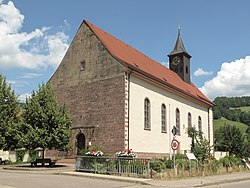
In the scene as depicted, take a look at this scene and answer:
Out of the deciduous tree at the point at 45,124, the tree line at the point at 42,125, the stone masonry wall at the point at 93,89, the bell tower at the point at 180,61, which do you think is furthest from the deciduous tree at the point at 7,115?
the bell tower at the point at 180,61

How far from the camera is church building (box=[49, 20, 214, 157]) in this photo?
80.9ft

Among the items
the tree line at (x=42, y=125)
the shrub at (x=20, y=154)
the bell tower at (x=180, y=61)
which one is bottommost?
the shrub at (x=20, y=154)

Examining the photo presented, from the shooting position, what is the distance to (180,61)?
42438mm

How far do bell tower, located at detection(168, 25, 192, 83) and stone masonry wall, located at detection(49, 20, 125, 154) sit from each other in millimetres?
17993

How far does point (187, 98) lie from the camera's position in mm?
35125

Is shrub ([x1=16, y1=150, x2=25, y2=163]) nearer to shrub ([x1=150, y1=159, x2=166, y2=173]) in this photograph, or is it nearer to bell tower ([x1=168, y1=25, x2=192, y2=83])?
shrub ([x1=150, y1=159, x2=166, y2=173])

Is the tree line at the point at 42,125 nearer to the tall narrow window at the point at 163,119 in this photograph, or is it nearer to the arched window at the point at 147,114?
the arched window at the point at 147,114

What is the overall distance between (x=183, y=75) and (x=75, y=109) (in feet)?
63.1

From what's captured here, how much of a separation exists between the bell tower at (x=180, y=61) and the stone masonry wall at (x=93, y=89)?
18.0m

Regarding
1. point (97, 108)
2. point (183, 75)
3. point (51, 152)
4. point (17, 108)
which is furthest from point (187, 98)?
point (17, 108)

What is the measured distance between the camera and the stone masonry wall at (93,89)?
80.7ft

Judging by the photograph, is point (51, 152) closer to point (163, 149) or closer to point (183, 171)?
point (163, 149)

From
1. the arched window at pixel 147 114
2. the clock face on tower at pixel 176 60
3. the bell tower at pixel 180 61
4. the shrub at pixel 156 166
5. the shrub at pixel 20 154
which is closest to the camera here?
the shrub at pixel 156 166

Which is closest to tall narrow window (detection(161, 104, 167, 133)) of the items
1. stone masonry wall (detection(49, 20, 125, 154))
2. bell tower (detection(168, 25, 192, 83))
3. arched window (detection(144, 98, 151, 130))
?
arched window (detection(144, 98, 151, 130))
